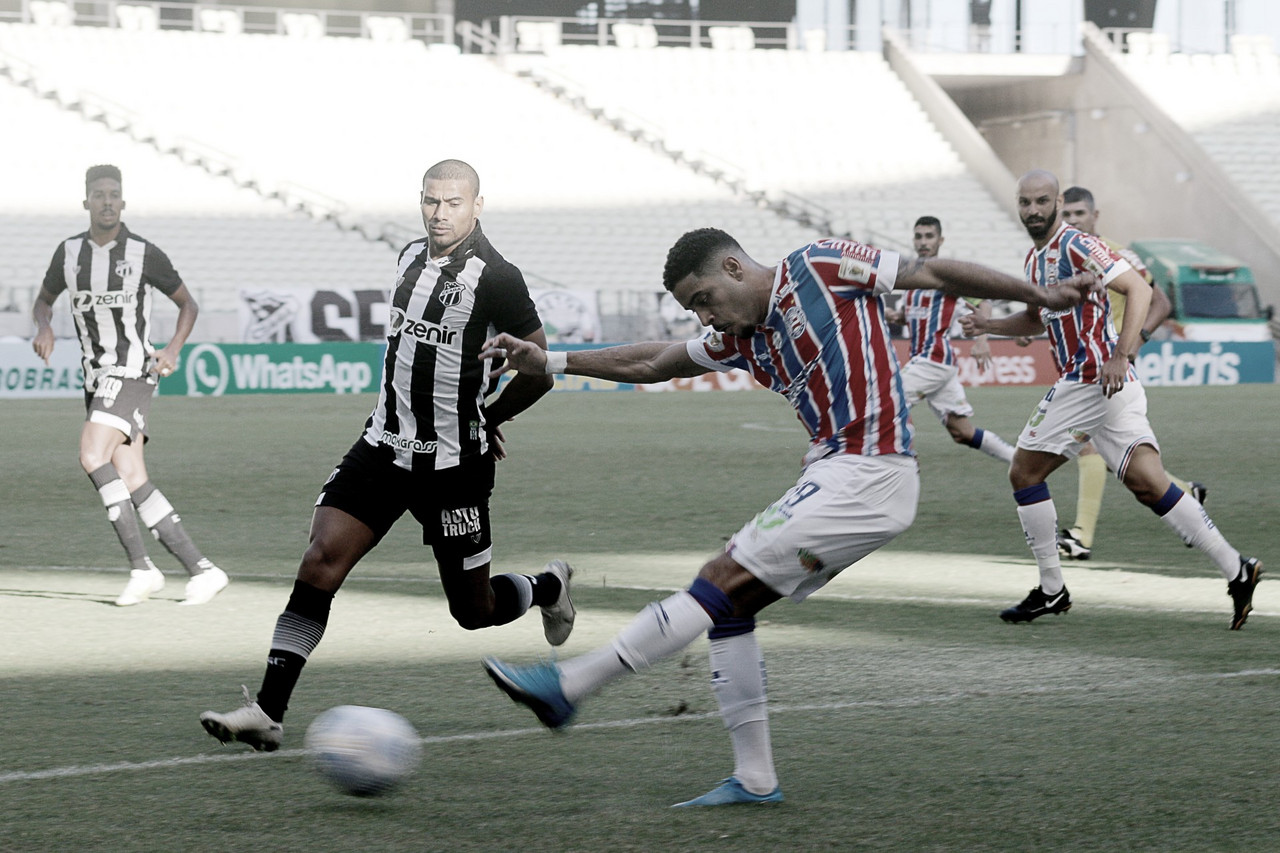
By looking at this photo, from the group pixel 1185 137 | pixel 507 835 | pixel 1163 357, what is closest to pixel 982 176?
pixel 1185 137

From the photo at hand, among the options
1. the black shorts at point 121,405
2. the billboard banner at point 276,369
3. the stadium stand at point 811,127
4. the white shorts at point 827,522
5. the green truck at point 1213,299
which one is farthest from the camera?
the stadium stand at point 811,127

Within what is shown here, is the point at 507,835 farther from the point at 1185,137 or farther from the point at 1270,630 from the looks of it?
the point at 1185,137

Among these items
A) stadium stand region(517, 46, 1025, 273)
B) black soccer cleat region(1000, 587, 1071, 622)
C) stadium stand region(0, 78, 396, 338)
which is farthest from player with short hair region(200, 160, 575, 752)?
stadium stand region(517, 46, 1025, 273)

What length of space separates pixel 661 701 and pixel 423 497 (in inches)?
43.9

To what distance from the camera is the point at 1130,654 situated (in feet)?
22.3

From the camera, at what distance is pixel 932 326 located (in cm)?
1352

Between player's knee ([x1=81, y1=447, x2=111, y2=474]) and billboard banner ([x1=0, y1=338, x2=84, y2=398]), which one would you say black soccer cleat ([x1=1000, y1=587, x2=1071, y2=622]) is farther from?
→ billboard banner ([x1=0, y1=338, x2=84, y2=398])

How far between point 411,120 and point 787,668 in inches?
1358

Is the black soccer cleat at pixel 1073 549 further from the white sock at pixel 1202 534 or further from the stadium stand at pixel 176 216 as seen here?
the stadium stand at pixel 176 216

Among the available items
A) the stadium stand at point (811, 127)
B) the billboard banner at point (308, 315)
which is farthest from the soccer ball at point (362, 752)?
the stadium stand at point (811, 127)

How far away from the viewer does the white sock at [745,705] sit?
4.50 metres

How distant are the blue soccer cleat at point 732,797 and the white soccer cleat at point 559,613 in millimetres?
2092

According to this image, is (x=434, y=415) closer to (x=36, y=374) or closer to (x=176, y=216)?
(x=36, y=374)

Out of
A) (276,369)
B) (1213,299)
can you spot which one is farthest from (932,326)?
(1213,299)
